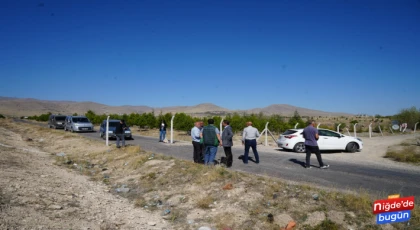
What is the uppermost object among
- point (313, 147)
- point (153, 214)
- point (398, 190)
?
point (313, 147)

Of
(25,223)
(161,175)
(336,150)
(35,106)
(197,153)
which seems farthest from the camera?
(35,106)

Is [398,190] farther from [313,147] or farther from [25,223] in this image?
[25,223]

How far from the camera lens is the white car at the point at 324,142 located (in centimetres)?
1703

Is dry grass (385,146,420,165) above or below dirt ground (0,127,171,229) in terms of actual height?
above

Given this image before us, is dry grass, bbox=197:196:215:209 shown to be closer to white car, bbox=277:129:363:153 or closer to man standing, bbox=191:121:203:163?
man standing, bbox=191:121:203:163

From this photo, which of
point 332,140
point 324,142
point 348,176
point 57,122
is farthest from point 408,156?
point 57,122

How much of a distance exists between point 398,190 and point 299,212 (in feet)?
11.7

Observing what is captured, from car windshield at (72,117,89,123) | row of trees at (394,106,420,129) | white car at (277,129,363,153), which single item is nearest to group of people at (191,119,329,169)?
white car at (277,129,363,153)

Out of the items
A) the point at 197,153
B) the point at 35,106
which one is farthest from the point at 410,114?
the point at 35,106

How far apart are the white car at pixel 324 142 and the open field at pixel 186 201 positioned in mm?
8106

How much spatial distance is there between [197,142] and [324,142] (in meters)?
8.99

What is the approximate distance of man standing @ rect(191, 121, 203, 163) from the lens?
36.6 ft

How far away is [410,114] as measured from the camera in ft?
161

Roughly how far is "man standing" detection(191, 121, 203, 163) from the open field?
2.12 feet
